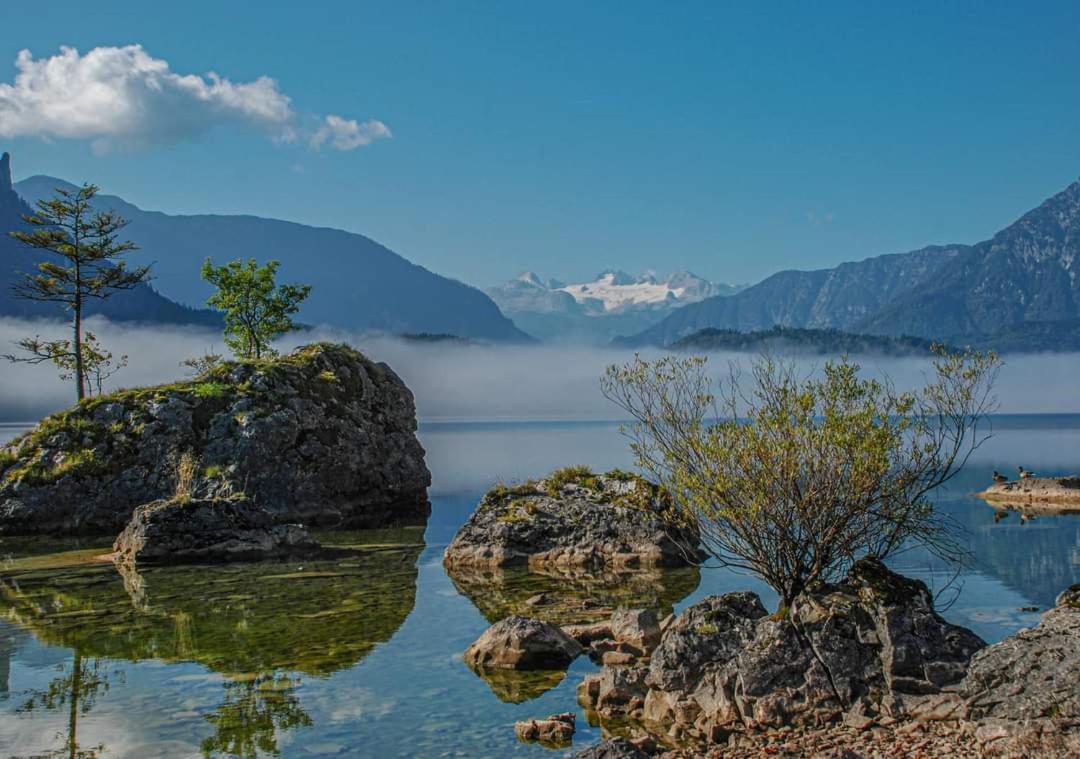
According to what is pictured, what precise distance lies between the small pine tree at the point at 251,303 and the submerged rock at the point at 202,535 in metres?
25.7

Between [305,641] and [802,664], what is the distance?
12.6 m

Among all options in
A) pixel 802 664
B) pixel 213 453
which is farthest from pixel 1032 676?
pixel 213 453

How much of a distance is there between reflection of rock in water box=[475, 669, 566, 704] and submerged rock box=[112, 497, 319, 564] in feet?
64.6

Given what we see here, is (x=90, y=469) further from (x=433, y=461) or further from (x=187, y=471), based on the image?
(x=433, y=461)

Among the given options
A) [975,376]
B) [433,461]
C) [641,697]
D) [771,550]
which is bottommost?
[433,461]

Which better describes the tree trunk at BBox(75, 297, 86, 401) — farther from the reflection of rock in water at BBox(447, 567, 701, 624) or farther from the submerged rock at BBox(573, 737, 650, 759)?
the submerged rock at BBox(573, 737, 650, 759)

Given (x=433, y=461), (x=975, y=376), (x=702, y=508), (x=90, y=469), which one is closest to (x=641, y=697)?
(x=702, y=508)

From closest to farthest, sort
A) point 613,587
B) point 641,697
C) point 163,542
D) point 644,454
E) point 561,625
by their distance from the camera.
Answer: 1. point 641,697
2. point 644,454
3. point 561,625
4. point 613,587
5. point 163,542

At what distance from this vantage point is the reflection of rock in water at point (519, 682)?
1902cm

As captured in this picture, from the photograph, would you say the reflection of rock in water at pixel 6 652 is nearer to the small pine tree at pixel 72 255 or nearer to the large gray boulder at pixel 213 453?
the large gray boulder at pixel 213 453

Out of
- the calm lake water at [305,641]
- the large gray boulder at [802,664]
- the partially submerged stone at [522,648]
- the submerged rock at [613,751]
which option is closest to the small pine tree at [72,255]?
the calm lake water at [305,641]

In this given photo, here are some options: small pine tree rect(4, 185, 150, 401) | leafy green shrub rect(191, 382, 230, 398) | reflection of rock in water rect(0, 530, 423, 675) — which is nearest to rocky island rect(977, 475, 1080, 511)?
reflection of rock in water rect(0, 530, 423, 675)

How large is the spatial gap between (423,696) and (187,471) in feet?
100.0

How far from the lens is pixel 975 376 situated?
792 inches
